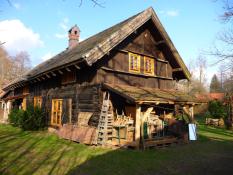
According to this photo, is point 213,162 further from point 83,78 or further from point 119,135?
point 83,78

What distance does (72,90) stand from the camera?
1402 cm

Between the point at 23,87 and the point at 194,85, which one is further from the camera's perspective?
the point at 194,85

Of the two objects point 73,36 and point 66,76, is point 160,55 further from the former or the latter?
point 73,36

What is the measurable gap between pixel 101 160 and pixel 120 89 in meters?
Result: 4.05

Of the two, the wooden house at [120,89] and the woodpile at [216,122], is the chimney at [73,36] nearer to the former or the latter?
the wooden house at [120,89]

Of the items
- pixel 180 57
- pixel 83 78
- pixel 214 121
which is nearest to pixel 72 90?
pixel 83 78

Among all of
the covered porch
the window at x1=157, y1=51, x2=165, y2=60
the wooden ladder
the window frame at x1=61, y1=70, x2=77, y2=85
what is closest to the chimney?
the window frame at x1=61, y1=70, x2=77, y2=85

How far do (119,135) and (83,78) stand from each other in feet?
13.2

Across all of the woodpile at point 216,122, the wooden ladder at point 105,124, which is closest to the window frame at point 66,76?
the wooden ladder at point 105,124

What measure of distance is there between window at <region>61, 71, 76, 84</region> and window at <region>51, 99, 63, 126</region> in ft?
4.62

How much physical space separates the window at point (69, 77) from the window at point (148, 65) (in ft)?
15.9

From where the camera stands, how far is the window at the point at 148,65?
1518 cm

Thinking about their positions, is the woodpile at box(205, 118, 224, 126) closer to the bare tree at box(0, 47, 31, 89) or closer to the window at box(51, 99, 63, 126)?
the window at box(51, 99, 63, 126)

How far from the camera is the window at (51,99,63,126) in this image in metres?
15.0
